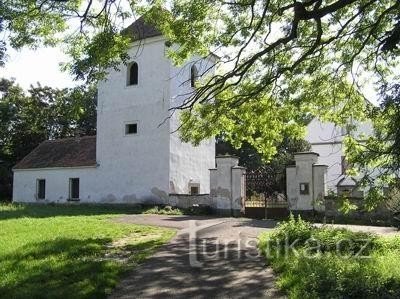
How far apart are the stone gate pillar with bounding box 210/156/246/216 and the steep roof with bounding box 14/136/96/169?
9662 millimetres

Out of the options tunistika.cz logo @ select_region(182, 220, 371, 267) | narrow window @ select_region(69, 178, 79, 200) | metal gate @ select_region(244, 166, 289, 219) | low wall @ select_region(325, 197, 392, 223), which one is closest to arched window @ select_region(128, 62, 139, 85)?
narrow window @ select_region(69, 178, 79, 200)

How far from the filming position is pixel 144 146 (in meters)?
28.5

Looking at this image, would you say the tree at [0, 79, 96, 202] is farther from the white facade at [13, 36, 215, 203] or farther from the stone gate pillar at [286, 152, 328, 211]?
the stone gate pillar at [286, 152, 328, 211]

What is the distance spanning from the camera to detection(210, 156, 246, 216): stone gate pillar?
23219mm

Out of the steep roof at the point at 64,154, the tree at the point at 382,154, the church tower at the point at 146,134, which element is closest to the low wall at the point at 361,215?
the church tower at the point at 146,134

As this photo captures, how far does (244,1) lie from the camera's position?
11.7 m

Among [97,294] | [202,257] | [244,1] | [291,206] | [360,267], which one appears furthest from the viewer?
[291,206]

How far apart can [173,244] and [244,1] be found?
6.10 metres

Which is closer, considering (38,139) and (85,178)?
(85,178)

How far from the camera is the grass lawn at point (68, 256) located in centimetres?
784

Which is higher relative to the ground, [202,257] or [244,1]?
[244,1]

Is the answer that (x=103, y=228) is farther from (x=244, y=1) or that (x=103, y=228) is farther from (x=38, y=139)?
(x=38, y=139)

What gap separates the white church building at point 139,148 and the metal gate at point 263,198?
5328 millimetres

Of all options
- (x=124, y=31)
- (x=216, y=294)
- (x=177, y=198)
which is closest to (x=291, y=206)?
(x=177, y=198)
